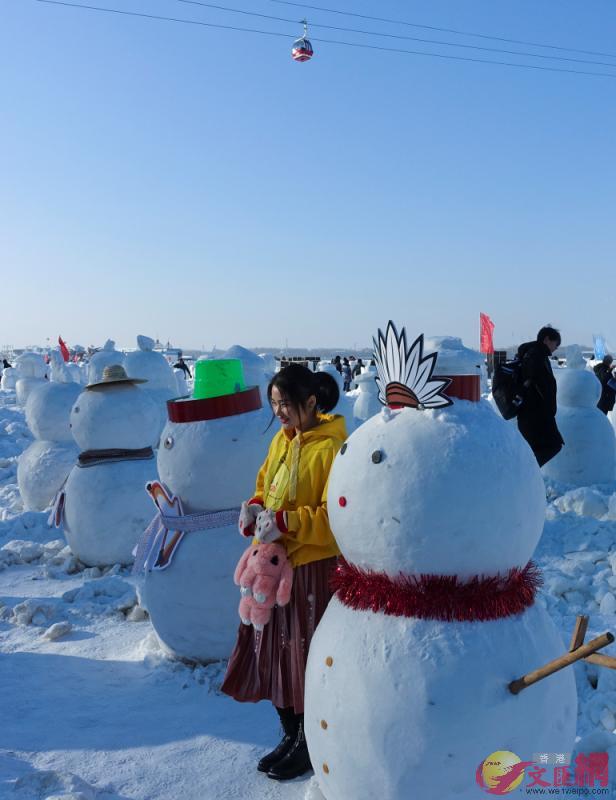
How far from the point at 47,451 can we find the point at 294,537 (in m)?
6.02

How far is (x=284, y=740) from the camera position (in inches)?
114

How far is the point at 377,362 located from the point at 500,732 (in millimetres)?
1202

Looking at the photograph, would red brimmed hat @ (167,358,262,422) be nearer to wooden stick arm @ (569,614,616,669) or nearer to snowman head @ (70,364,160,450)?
snowman head @ (70,364,160,450)

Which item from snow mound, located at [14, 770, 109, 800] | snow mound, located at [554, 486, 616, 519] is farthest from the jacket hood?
snow mound, located at [554, 486, 616, 519]

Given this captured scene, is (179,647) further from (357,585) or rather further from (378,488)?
(378,488)

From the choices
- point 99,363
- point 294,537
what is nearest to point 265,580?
point 294,537

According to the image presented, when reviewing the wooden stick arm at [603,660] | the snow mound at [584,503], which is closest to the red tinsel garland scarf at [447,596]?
the wooden stick arm at [603,660]

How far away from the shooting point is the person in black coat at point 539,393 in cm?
582

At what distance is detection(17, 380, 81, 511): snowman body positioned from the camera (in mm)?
7730

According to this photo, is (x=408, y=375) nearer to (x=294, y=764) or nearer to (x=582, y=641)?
(x=582, y=641)

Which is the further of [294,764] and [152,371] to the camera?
[152,371]

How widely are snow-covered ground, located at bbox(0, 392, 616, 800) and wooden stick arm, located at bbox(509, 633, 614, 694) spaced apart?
101cm

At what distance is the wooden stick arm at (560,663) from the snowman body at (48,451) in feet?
21.8

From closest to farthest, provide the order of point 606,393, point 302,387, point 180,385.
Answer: point 302,387
point 606,393
point 180,385
